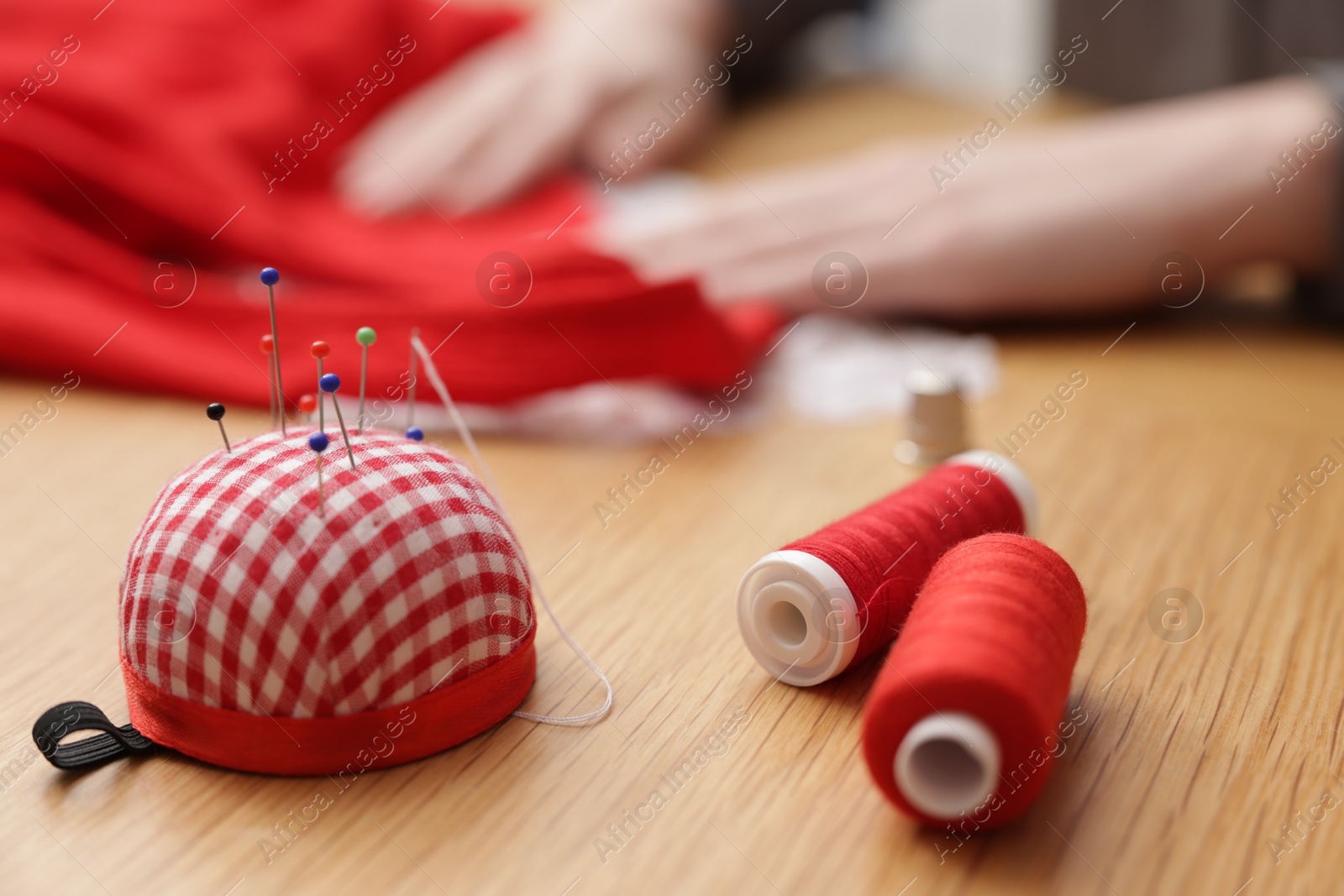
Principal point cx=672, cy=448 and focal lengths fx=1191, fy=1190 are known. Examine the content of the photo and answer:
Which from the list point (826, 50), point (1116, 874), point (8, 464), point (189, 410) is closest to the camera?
point (1116, 874)

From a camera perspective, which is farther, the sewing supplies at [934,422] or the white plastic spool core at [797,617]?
the sewing supplies at [934,422]

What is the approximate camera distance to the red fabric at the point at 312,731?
0.77 m

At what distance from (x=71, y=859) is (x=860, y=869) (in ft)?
1.56

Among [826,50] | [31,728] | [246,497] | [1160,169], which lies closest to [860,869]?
[246,497]

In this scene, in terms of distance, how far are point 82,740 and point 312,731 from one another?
177mm

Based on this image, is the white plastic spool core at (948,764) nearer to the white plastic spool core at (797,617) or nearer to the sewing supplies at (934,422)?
the white plastic spool core at (797,617)

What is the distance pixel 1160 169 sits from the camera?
5.02 ft

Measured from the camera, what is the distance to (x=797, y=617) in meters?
0.89

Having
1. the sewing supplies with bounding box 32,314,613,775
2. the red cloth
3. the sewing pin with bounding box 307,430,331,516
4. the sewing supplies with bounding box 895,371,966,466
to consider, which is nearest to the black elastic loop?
the sewing supplies with bounding box 32,314,613,775

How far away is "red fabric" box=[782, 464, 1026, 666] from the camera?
0.85 meters

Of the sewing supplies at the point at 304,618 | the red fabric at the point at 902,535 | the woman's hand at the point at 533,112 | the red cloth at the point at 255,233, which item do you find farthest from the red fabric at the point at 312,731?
the woman's hand at the point at 533,112

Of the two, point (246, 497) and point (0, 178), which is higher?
point (0, 178)

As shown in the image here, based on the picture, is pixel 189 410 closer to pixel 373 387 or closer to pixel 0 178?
pixel 373 387

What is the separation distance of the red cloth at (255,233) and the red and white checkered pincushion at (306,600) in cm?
55
